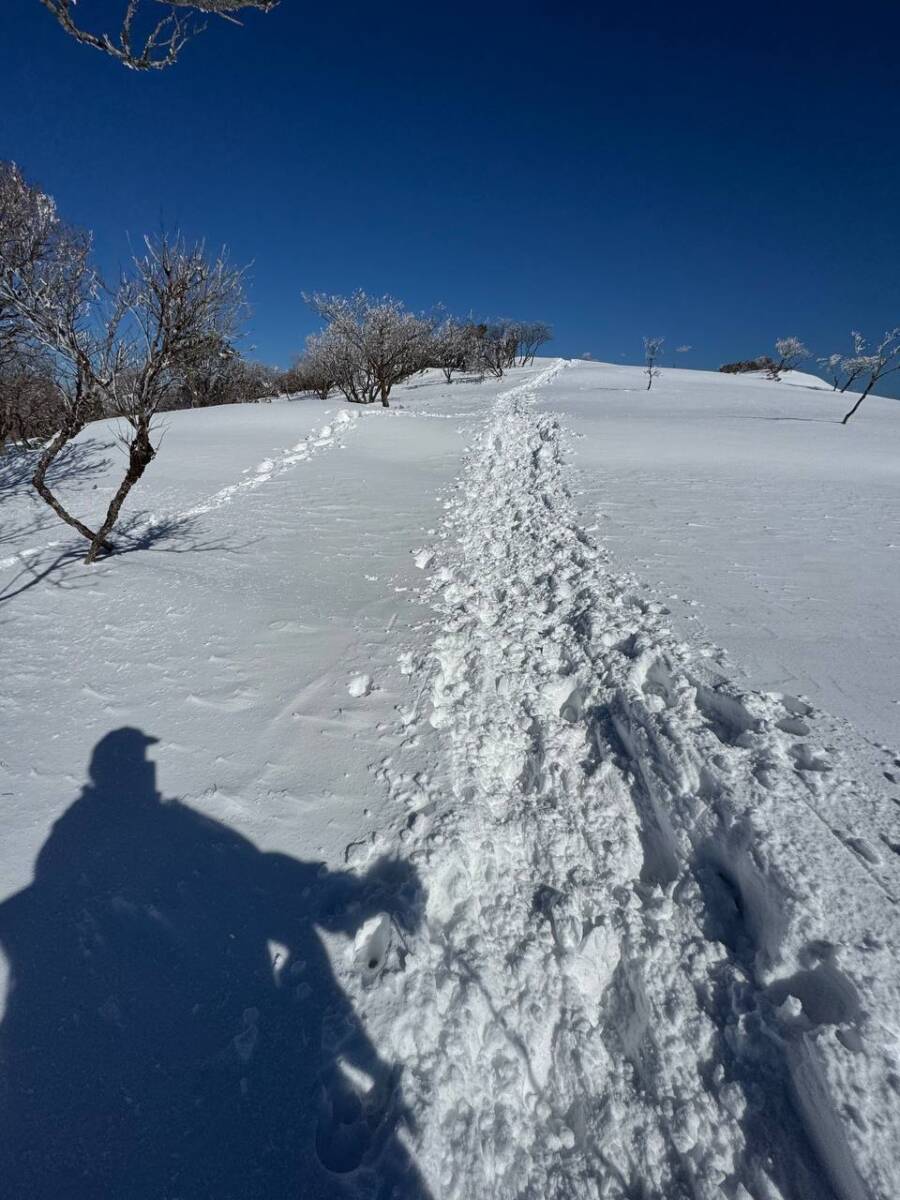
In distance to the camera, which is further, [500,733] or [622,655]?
[622,655]

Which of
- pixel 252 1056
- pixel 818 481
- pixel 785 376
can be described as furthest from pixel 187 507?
pixel 785 376

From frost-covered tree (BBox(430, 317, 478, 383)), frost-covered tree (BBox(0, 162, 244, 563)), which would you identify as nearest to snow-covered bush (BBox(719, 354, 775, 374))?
frost-covered tree (BBox(430, 317, 478, 383))

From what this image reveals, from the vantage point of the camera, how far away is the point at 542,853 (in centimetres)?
233

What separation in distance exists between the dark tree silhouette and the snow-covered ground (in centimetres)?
1

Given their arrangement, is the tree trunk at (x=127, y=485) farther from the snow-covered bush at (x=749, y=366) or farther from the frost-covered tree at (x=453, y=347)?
the snow-covered bush at (x=749, y=366)

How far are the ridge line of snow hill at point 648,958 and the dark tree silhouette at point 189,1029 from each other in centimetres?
21

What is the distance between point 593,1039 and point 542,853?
2.31 ft

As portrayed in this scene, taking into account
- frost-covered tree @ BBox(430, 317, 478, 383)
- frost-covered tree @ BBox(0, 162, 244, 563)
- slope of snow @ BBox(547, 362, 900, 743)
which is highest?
frost-covered tree @ BBox(430, 317, 478, 383)

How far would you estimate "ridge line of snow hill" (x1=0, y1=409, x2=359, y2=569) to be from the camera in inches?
252

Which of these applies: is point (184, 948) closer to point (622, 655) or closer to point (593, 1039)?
point (593, 1039)

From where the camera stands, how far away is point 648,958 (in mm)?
1882

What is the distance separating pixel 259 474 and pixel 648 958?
10.2 metres

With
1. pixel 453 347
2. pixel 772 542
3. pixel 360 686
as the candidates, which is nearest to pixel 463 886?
pixel 360 686

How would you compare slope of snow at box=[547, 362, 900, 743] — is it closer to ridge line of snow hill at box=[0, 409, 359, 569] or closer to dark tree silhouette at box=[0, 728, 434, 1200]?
dark tree silhouette at box=[0, 728, 434, 1200]
